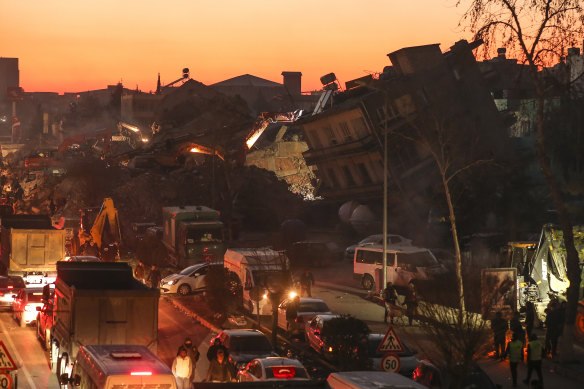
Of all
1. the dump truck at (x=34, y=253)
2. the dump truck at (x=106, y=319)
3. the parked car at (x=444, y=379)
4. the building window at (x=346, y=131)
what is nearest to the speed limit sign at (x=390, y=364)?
the parked car at (x=444, y=379)

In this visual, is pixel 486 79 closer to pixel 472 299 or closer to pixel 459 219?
pixel 459 219

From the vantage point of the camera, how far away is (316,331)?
2728 centimetres

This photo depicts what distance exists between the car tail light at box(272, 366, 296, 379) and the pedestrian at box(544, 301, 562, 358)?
9.34 metres

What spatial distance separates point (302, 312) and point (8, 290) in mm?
12144

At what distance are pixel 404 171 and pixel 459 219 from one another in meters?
12.6

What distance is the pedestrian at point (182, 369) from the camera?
21219mm

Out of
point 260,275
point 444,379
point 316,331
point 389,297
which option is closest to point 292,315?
point 316,331

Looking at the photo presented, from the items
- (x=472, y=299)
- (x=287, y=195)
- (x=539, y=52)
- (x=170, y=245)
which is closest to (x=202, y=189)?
(x=287, y=195)

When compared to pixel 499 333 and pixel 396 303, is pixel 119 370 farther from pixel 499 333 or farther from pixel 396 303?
pixel 396 303

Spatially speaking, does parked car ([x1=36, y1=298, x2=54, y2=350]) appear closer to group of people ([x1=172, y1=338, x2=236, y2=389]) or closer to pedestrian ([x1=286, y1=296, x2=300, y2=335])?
group of people ([x1=172, y1=338, x2=236, y2=389])

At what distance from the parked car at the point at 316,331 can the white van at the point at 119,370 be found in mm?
8562

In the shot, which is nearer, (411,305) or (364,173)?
(411,305)

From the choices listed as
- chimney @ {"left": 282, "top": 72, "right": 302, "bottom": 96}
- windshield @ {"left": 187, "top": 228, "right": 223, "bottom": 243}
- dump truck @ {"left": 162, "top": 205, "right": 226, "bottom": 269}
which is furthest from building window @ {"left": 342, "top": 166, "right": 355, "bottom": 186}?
chimney @ {"left": 282, "top": 72, "right": 302, "bottom": 96}

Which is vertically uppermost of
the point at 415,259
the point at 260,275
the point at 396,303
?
the point at 415,259
